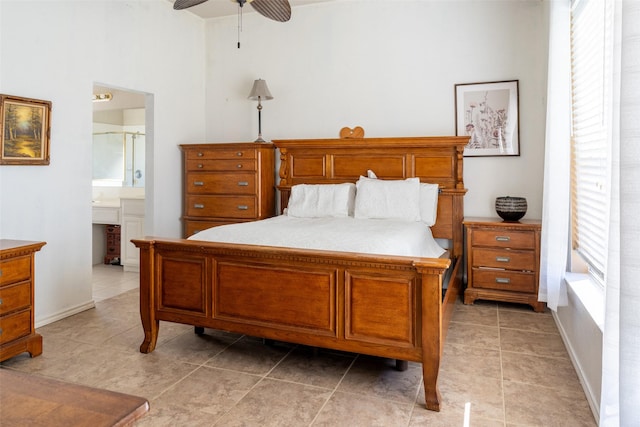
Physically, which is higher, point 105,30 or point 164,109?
point 105,30

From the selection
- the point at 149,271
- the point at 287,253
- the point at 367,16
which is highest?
the point at 367,16

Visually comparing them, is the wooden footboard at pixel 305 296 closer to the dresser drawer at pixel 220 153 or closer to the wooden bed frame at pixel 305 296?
the wooden bed frame at pixel 305 296

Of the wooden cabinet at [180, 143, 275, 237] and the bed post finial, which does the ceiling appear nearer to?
the bed post finial

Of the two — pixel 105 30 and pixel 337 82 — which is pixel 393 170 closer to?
pixel 337 82

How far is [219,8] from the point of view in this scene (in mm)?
4934

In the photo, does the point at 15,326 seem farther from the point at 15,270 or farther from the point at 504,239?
the point at 504,239

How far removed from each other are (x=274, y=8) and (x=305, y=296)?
74.4 inches

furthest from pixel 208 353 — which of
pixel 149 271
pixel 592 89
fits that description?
pixel 592 89

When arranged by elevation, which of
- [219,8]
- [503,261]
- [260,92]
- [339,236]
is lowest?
[503,261]

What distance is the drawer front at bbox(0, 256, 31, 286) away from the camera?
2625 millimetres

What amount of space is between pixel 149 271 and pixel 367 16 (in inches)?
135

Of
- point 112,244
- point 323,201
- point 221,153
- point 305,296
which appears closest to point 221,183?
point 221,153

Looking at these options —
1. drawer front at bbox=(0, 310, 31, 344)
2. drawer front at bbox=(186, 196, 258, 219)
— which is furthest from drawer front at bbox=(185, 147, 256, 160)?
drawer front at bbox=(0, 310, 31, 344)

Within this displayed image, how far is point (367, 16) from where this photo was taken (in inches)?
181
